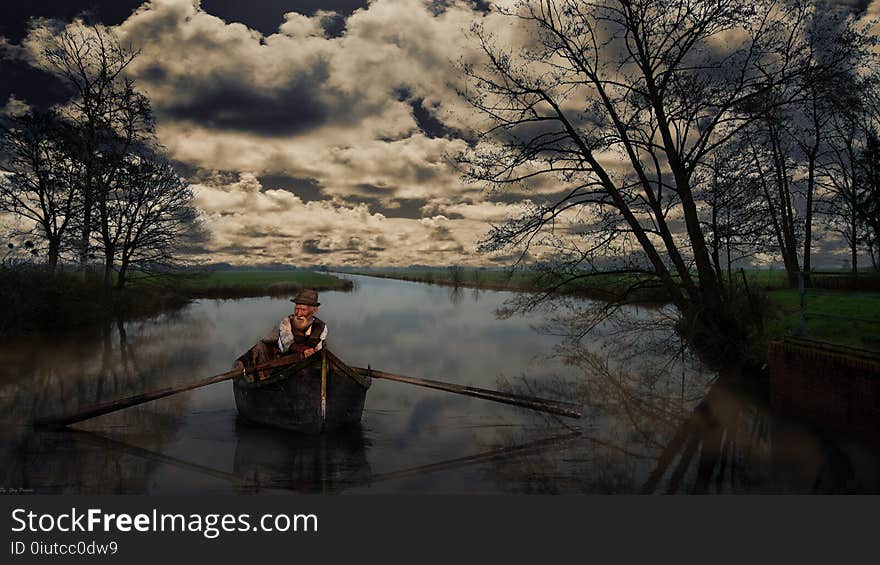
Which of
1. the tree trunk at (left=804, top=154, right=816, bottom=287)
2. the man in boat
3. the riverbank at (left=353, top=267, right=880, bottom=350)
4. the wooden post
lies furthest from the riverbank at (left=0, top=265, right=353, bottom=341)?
the tree trunk at (left=804, top=154, right=816, bottom=287)

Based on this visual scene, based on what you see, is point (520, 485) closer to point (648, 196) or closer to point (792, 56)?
point (648, 196)

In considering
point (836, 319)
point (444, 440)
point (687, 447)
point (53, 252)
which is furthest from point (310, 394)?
point (53, 252)

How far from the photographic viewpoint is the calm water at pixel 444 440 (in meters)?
7.04

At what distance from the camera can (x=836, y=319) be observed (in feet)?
38.4

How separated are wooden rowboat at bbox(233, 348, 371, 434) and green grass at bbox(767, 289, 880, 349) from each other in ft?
25.2

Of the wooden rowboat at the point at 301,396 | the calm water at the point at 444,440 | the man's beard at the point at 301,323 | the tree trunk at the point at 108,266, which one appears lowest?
the calm water at the point at 444,440

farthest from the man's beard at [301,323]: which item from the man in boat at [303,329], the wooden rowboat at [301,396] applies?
the wooden rowboat at [301,396]

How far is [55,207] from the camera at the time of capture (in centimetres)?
2212

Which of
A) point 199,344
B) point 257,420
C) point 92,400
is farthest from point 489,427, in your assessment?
point 199,344

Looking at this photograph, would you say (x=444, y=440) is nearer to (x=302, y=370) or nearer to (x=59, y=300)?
(x=302, y=370)

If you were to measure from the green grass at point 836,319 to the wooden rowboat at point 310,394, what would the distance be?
7.70m

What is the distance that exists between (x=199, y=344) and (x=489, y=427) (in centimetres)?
1655

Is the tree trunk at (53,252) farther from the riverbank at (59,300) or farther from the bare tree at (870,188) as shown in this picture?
the bare tree at (870,188)

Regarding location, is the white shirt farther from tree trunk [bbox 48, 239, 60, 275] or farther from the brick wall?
tree trunk [bbox 48, 239, 60, 275]
